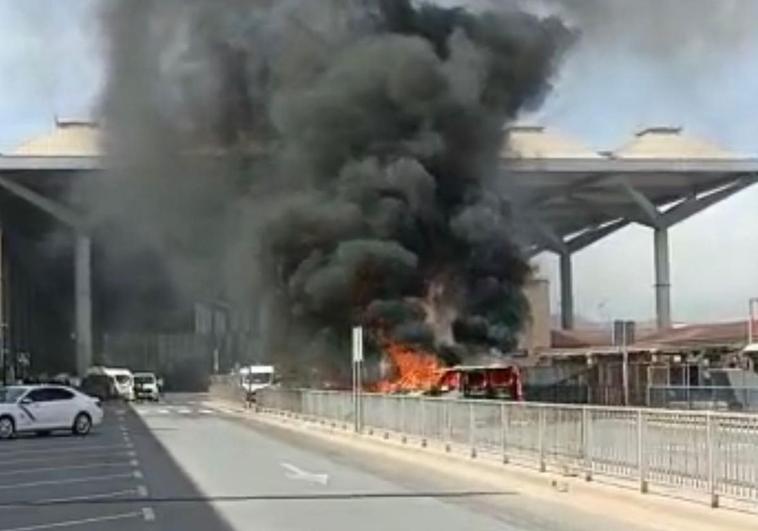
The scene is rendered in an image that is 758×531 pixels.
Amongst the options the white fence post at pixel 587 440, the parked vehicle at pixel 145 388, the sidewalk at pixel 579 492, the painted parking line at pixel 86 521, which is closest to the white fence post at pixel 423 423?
the sidewalk at pixel 579 492

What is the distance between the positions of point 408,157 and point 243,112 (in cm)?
993

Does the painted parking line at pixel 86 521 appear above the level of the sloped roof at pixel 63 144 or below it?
below

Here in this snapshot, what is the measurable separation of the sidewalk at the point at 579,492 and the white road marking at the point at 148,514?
15.5ft

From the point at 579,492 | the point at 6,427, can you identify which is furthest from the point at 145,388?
the point at 579,492

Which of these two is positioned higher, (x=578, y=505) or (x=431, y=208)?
(x=431, y=208)

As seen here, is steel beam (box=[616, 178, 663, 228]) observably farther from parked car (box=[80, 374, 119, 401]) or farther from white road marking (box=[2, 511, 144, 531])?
white road marking (box=[2, 511, 144, 531])

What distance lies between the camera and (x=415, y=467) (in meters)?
24.2

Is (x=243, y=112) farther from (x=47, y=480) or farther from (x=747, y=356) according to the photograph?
(x=47, y=480)

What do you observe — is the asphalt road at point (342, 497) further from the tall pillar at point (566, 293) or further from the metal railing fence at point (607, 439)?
the tall pillar at point (566, 293)

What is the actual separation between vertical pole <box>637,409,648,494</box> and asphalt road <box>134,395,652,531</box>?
90cm

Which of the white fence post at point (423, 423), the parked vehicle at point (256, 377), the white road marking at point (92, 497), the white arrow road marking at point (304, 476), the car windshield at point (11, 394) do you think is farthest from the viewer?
the parked vehicle at point (256, 377)

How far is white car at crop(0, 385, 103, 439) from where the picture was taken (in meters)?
37.6

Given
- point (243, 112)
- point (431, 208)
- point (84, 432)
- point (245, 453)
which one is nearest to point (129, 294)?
point (243, 112)

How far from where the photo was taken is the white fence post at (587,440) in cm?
1816
